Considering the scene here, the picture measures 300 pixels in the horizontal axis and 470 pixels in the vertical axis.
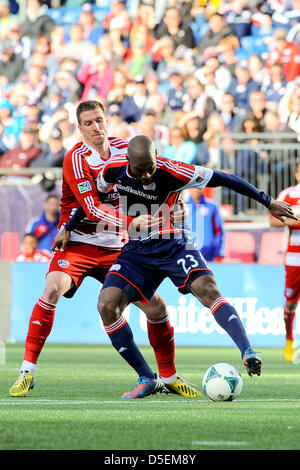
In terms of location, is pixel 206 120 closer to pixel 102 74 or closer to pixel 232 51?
pixel 232 51

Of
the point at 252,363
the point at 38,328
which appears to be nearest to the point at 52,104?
the point at 38,328

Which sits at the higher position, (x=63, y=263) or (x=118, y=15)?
(x=118, y=15)

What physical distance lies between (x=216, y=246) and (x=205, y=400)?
25.4ft

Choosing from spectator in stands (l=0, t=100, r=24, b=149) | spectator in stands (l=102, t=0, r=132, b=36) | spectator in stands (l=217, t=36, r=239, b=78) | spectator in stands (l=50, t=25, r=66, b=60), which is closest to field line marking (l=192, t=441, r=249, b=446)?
spectator in stands (l=217, t=36, r=239, b=78)

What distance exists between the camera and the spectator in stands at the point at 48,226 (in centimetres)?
1574

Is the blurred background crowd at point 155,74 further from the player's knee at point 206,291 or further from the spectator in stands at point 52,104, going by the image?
the player's knee at point 206,291

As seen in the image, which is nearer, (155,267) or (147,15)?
(155,267)

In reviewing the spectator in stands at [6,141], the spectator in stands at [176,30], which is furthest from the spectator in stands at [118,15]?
the spectator in stands at [6,141]

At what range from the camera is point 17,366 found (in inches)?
411

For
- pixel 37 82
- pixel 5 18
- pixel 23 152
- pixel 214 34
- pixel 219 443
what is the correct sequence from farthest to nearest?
pixel 5 18 → pixel 37 82 → pixel 214 34 → pixel 23 152 → pixel 219 443

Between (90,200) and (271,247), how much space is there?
8.52 m

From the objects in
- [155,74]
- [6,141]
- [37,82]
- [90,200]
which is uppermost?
[155,74]

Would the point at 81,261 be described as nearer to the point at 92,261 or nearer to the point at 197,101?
the point at 92,261

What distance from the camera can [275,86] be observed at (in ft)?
58.2
